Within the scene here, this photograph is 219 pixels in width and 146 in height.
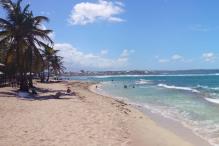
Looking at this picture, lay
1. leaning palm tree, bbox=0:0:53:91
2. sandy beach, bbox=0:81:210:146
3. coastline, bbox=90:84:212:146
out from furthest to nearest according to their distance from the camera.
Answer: leaning palm tree, bbox=0:0:53:91
coastline, bbox=90:84:212:146
sandy beach, bbox=0:81:210:146

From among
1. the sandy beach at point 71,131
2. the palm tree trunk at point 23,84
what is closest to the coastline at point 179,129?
the sandy beach at point 71,131

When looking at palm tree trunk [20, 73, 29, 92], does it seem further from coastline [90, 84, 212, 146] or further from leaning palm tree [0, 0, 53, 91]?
coastline [90, 84, 212, 146]

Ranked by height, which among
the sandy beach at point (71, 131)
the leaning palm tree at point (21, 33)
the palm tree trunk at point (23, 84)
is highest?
the leaning palm tree at point (21, 33)

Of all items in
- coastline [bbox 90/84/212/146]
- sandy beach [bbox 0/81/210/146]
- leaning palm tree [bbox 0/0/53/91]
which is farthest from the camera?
leaning palm tree [bbox 0/0/53/91]

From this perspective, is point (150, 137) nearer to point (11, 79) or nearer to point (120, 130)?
point (120, 130)

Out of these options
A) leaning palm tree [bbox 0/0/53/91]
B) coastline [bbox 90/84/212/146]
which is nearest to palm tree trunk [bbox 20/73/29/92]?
leaning palm tree [bbox 0/0/53/91]

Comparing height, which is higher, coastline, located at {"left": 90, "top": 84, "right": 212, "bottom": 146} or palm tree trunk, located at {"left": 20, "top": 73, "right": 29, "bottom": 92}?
palm tree trunk, located at {"left": 20, "top": 73, "right": 29, "bottom": 92}

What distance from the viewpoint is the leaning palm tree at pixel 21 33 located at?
2692 centimetres

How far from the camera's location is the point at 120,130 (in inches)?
491

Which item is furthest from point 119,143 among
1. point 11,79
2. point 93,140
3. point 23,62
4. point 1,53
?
point 1,53

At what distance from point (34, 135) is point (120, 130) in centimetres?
352

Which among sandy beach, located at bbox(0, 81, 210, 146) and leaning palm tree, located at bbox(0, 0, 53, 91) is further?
leaning palm tree, located at bbox(0, 0, 53, 91)

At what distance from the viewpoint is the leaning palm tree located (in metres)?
26.9

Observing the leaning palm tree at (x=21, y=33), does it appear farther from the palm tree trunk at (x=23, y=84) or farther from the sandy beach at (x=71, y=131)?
the sandy beach at (x=71, y=131)
